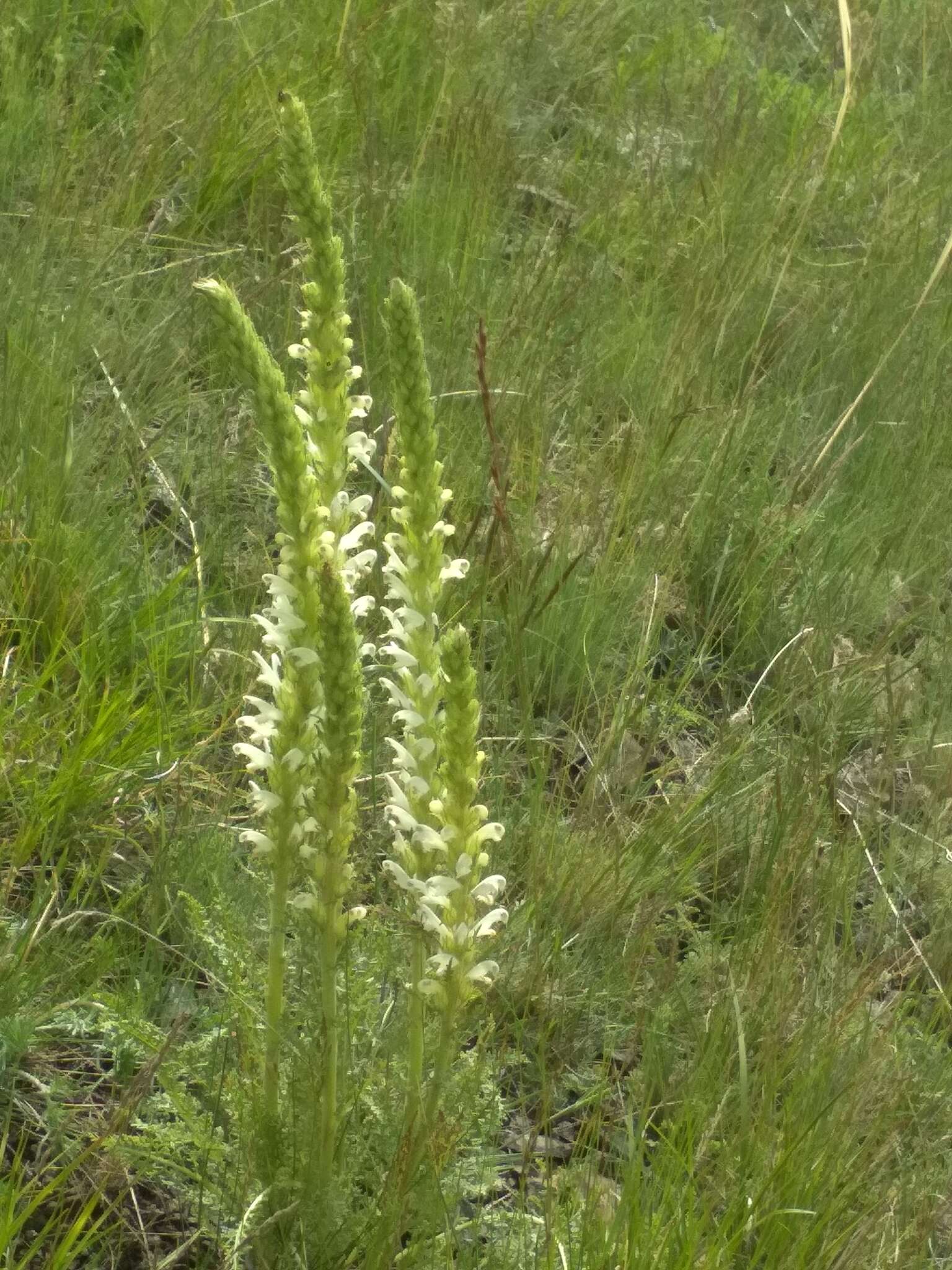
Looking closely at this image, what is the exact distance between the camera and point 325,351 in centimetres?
155

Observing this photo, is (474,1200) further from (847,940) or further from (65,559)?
(65,559)

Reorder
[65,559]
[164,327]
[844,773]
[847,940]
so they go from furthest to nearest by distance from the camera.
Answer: [164,327]
[844,773]
[65,559]
[847,940]

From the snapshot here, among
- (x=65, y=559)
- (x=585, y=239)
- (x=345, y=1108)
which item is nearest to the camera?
(x=345, y=1108)

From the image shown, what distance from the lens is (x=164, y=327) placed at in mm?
3271

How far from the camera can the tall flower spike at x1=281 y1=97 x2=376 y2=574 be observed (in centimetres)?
147

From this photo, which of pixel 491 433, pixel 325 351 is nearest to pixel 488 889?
pixel 325 351

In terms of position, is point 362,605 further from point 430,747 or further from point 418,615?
point 430,747

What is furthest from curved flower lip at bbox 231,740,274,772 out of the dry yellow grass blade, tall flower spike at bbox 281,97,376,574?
the dry yellow grass blade

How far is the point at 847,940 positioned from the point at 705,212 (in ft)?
8.68

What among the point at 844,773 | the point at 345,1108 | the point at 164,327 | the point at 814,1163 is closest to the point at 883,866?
the point at 844,773

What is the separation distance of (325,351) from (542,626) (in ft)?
4.68

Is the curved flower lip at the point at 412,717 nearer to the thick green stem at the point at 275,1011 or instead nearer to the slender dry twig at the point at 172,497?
the thick green stem at the point at 275,1011

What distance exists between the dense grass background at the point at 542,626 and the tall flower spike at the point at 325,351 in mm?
505

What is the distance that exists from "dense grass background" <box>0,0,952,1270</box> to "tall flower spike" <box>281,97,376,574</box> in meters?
0.50
